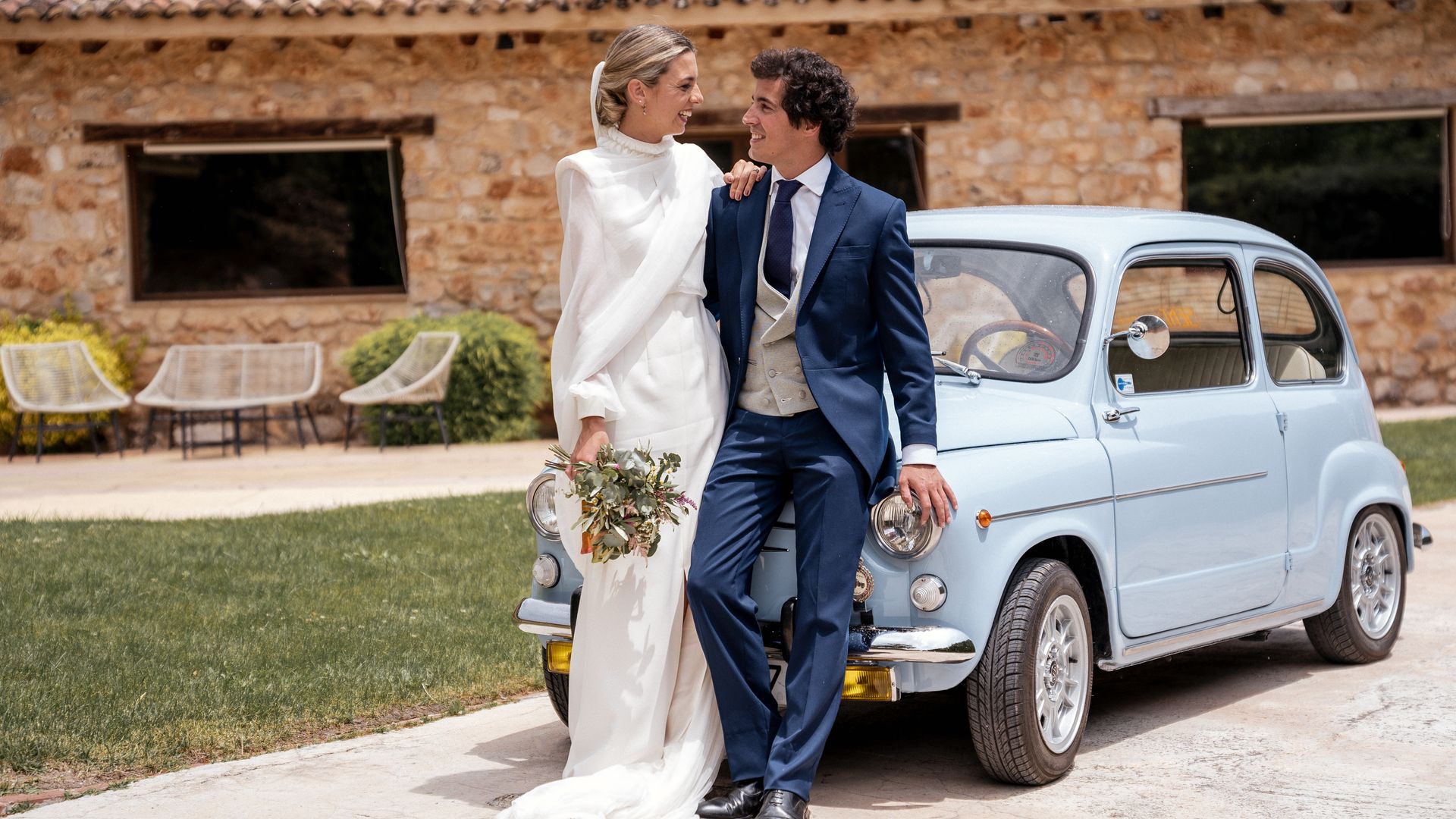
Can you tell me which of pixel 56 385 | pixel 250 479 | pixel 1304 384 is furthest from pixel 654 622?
pixel 56 385

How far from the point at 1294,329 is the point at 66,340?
11.4 m

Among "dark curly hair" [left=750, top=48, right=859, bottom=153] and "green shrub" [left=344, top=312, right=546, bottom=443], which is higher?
"dark curly hair" [left=750, top=48, right=859, bottom=153]

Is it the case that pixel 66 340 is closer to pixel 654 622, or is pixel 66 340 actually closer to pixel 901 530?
pixel 654 622

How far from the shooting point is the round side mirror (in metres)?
4.97

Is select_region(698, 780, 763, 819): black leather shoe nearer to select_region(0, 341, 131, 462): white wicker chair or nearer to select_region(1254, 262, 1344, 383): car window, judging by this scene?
select_region(1254, 262, 1344, 383): car window

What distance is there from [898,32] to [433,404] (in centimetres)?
546

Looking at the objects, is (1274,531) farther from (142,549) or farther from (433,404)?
(433,404)

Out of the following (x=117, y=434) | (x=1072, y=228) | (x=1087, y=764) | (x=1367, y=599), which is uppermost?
(x=1072, y=228)

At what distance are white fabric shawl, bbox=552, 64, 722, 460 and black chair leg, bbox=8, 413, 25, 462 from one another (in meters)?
11.2

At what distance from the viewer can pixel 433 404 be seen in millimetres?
14312

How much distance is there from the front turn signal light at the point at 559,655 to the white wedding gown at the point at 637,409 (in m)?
0.26

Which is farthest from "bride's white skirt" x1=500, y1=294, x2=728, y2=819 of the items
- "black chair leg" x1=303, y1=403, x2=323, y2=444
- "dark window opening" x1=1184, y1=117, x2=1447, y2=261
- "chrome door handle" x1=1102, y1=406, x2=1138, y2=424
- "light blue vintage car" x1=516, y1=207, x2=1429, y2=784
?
"dark window opening" x1=1184, y1=117, x2=1447, y2=261

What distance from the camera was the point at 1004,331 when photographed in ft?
16.9

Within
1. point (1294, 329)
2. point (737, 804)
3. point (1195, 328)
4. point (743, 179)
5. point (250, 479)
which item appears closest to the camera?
point (737, 804)
